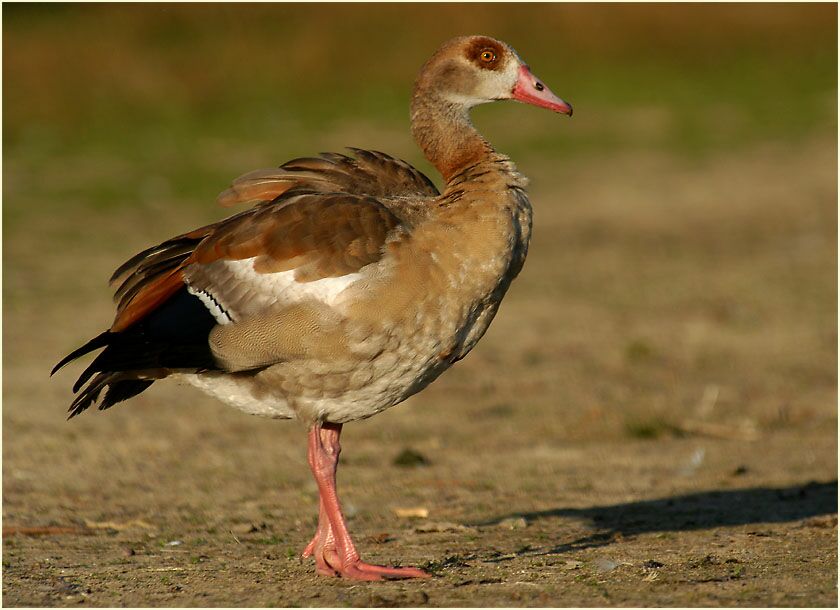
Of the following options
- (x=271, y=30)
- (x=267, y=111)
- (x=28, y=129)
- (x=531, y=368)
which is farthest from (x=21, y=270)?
(x=271, y=30)

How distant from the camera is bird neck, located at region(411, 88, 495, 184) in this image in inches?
237

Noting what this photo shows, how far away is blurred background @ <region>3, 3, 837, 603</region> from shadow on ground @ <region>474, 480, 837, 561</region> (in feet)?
0.89

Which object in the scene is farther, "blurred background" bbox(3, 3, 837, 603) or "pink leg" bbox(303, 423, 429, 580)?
"blurred background" bbox(3, 3, 837, 603)

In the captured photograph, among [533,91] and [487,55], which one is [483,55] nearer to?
[487,55]

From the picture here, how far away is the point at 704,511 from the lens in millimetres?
6883

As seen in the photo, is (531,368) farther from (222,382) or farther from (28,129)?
(28,129)

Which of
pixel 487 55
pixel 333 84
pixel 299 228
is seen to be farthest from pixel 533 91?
pixel 333 84

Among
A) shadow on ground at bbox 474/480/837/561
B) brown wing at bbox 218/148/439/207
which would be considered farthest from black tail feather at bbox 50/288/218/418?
shadow on ground at bbox 474/480/837/561

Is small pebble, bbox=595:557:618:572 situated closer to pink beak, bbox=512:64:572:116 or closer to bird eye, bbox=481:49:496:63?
pink beak, bbox=512:64:572:116

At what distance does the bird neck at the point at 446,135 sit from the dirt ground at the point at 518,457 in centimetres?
170

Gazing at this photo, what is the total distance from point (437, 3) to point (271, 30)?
3.70m

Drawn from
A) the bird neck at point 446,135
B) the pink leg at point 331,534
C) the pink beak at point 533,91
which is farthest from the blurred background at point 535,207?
the pink beak at point 533,91

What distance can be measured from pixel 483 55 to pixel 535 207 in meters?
10.3

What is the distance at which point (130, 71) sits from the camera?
22.5m
